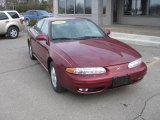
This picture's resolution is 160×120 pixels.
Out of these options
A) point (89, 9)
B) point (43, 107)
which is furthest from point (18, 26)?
point (43, 107)

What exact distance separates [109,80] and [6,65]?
4.50m

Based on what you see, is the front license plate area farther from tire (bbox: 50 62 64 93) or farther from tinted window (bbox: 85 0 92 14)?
tinted window (bbox: 85 0 92 14)

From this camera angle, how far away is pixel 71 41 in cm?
569

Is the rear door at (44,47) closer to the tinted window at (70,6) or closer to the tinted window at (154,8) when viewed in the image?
the tinted window at (154,8)

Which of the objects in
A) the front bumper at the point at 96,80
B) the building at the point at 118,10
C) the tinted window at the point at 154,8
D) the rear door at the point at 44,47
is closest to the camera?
the front bumper at the point at 96,80

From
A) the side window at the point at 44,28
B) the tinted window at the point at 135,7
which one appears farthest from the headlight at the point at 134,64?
the tinted window at the point at 135,7

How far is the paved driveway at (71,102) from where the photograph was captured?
14.3 ft

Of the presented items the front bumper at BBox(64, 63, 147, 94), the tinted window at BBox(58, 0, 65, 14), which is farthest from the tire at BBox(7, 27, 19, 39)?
the front bumper at BBox(64, 63, 147, 94)

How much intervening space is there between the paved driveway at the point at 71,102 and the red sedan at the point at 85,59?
312 mm

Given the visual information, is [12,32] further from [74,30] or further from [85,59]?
[85,59]

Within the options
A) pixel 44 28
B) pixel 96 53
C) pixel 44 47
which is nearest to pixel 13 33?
pixel 44 28

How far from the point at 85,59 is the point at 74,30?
1487 mm

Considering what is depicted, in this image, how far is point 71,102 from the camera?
490 centimetres

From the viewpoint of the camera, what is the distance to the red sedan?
454 cm
